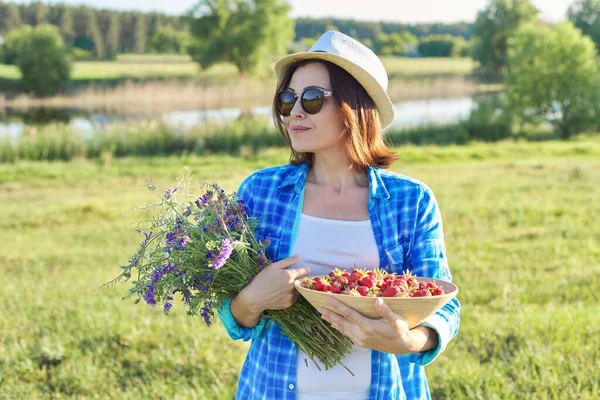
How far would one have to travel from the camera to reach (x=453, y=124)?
24188 millimetres

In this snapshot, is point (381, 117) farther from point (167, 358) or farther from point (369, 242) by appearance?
point (167, 358)

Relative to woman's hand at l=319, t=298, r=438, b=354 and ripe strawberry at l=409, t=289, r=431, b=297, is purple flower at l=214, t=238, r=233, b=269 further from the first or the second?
ripe strawberry at l=409, t=289, r=431, b=297

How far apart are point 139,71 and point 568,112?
5069 centimetres

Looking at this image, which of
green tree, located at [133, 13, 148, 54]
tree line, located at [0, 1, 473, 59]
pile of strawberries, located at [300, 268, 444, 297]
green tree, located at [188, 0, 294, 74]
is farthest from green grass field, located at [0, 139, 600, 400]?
green tree, located at [133, 13, 148, 54]

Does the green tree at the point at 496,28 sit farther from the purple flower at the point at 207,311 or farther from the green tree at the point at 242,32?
the purple flower at the point at 207,311

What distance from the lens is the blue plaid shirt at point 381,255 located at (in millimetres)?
2176

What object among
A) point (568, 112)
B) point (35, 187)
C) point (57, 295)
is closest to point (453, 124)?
point (568, 112)

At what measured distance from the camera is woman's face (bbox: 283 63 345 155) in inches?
89.9

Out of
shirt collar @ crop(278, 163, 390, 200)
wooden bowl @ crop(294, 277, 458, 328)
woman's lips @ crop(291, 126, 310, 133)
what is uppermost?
woman's lips @ crop(291, 126, 310, 133)

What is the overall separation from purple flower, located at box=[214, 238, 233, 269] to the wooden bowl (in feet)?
0.74

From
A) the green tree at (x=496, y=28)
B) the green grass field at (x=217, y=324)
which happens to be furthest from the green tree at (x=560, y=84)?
the green tree at (x=496, y=28)

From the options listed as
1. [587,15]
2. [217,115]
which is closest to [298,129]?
[217,115]

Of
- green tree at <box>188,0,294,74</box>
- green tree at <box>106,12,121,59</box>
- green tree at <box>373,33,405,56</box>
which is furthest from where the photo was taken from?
green tree at <box>373,33,405,56</box>

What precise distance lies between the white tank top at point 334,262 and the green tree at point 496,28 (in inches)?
2220
